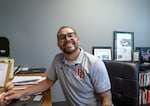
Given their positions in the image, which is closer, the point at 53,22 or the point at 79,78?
the point at 79,78

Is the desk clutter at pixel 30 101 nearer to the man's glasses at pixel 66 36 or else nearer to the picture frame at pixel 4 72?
the picture frame at pixel 4 72

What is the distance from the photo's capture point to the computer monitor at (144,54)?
10.2ft

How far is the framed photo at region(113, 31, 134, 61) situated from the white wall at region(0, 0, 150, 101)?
0.09 meters

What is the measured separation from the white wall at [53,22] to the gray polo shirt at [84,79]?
1338 mm

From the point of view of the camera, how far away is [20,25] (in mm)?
2514

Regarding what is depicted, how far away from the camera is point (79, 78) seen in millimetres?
1275

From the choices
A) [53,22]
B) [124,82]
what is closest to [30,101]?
[124,82]

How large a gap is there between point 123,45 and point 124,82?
169 centimetres

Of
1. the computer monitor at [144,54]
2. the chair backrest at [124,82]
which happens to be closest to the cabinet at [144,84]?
the computer monitor at [144,54]

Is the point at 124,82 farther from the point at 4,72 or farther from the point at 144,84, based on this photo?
the point at 144,84

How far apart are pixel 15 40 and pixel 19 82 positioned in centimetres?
116

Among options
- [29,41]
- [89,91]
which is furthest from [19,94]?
[29,41]

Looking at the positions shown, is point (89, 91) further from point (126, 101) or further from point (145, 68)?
point (145, 68)

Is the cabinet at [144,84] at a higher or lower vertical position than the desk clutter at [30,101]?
lower
